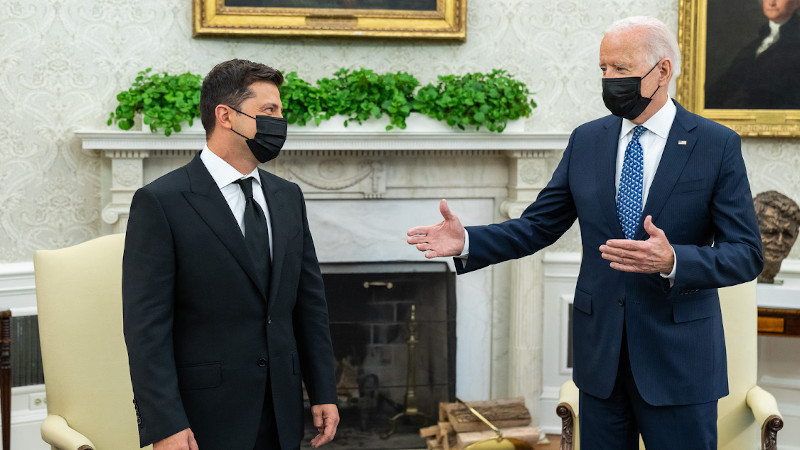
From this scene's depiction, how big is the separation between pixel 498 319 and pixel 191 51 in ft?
7.22

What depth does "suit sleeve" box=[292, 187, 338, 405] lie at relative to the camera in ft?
7.27

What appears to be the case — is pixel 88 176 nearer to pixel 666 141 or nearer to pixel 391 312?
pixel 391 312

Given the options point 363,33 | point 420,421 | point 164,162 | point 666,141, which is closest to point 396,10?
point 363,33

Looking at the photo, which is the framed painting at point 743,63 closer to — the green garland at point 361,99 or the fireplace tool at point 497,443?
the green garland at point 361,99

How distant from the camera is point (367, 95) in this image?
407 centimetres

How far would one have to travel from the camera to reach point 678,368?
2027 millimetres

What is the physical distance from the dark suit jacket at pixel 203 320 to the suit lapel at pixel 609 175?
83 centimetres

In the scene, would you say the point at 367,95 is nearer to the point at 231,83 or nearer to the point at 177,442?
the point at 231,83

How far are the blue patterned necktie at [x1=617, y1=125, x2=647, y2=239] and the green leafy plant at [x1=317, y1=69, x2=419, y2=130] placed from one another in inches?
81.3

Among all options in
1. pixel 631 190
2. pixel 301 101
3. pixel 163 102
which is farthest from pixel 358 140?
pixel 631 190

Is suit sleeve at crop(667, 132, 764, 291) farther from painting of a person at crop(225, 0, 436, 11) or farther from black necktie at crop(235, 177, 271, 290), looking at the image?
painting of a person at crop(225, 0, 436, 11)

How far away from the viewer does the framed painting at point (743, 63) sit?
4.40 m

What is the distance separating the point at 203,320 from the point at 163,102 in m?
2.20

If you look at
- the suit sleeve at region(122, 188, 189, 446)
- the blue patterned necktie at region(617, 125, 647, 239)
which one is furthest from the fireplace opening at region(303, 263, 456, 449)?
the suit sleeve at region(122, 188, 189, 446)
